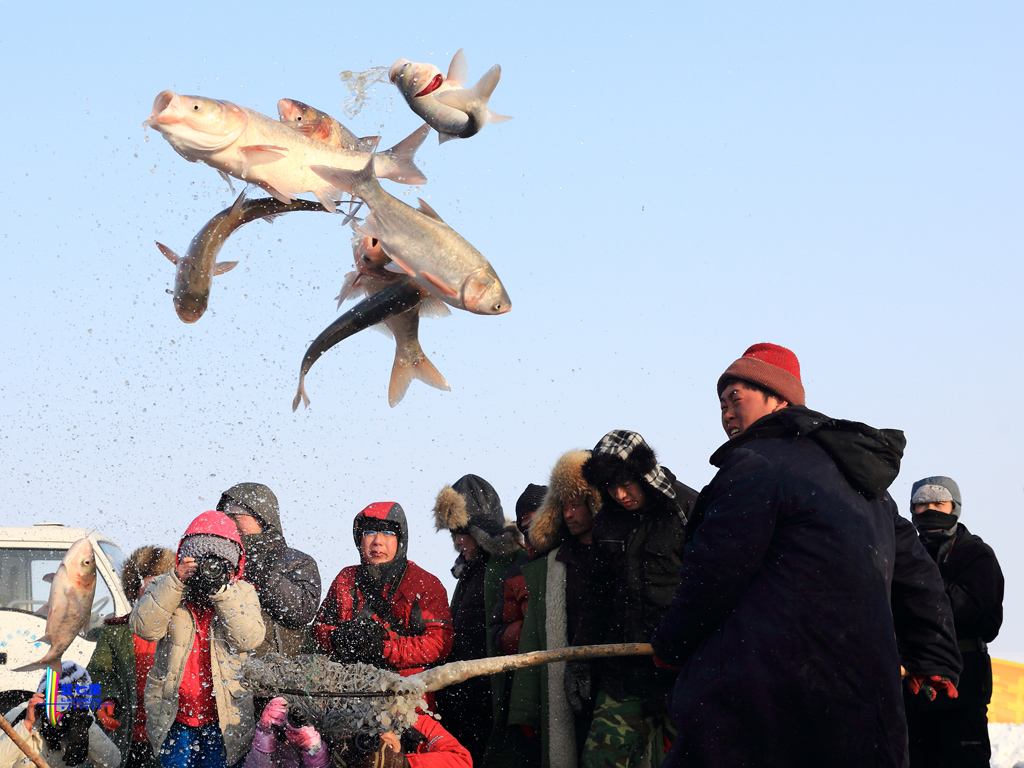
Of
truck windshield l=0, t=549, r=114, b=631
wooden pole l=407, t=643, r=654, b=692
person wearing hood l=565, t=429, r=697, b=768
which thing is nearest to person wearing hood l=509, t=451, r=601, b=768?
person wearing hood l=565, t=429, r=697, b=768

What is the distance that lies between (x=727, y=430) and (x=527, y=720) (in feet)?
8.53

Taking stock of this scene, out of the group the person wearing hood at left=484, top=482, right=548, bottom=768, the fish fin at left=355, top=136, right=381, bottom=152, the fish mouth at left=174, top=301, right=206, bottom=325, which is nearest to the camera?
the fish fin at left=355, top=136, right=381, bottom=152

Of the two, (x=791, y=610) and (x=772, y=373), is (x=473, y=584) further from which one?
(x=791, y=610)

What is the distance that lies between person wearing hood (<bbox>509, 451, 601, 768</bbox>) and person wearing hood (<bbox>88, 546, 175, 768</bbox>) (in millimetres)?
1926

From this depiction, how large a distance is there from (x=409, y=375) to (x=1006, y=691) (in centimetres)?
952

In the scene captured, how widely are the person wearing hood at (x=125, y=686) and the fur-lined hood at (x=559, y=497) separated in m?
2.05

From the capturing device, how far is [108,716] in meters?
6.74

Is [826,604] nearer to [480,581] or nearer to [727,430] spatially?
[727,430]

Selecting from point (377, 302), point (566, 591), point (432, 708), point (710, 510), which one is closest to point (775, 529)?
point (710, 510)

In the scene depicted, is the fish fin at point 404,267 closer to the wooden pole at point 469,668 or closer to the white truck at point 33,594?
the wooden pole at point 469,668

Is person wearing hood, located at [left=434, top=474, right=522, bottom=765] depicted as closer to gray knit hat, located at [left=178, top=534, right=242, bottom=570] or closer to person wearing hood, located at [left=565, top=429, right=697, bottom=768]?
person wearing hood, located at [left=565, top=429, right=697, bottom=768]

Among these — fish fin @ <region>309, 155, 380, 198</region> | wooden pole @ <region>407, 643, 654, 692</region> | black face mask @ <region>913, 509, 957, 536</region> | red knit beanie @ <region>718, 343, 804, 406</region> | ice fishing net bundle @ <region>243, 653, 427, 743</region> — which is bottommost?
ice fishing net bundle @ <region>243, 653, 427, 743</region>

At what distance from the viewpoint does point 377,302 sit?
5.34 meters

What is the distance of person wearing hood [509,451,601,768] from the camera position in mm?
7012
